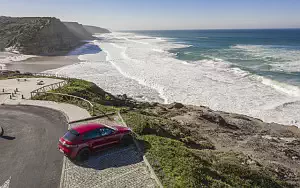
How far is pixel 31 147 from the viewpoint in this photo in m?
13.9

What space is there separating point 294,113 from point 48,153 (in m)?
22.5

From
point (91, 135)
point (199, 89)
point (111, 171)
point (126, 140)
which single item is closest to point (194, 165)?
point (111, 171)

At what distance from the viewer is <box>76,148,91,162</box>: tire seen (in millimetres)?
11955

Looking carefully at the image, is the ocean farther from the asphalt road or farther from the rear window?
the rear window

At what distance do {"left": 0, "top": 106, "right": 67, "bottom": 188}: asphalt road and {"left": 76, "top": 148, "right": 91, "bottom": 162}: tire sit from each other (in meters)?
0.87

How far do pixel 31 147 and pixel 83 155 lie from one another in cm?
357

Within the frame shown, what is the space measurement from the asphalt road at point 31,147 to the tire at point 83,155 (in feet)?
2.84

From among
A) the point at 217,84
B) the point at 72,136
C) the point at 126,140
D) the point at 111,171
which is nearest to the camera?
the point at 111,171

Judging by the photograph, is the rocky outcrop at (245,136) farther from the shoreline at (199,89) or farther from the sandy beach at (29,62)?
the sandy beach at (29,62)

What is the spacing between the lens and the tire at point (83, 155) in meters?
12.0

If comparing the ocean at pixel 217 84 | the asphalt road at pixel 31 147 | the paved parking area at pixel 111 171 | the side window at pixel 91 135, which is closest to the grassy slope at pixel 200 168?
the paved parking area at pixel 111 171

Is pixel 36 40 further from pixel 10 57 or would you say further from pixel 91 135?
pixel 91 135

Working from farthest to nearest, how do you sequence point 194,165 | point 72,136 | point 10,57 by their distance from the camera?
point 10,57 → point 72,136 → point 194,165

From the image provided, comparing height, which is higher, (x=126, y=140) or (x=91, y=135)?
(x=91, y=135)
